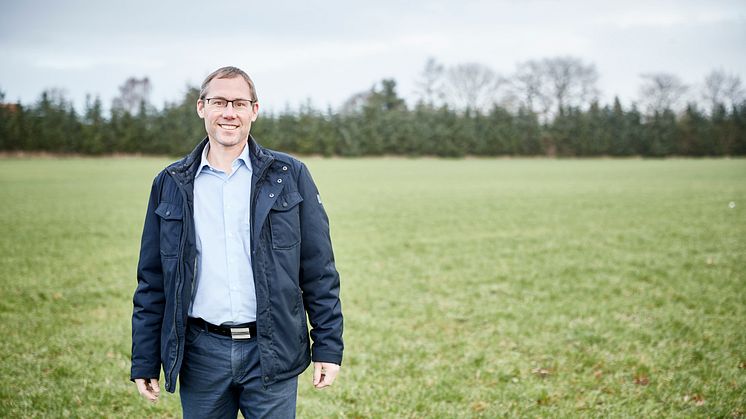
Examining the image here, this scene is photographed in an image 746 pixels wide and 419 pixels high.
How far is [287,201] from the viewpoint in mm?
2115

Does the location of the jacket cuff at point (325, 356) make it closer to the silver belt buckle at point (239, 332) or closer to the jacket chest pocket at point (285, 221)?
the silver belt buckle at point (239, 332)

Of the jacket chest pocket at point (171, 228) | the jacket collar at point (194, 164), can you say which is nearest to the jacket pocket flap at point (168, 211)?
the jacket chest pocket at point (171, 228)

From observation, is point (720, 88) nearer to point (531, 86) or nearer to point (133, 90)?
point (531, 86)

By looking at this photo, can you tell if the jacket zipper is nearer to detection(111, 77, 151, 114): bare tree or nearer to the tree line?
the tree line

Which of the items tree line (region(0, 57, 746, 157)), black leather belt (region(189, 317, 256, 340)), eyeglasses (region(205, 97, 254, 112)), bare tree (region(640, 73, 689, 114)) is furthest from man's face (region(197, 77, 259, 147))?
bare tree (region(640, 73, 689, 114))

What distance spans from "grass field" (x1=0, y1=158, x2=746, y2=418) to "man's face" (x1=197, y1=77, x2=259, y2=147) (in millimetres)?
2418

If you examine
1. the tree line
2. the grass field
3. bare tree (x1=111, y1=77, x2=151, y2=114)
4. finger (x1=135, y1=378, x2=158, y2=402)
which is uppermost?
bare tree (x1=111, y1=77, x2=151, y2=114)

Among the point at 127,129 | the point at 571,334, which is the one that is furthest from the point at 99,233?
the point at 127,129

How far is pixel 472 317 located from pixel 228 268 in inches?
167

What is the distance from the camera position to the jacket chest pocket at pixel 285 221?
82.1 inches

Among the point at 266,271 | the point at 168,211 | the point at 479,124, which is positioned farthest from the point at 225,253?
the point at 479,124

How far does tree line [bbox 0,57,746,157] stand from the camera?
156 feet

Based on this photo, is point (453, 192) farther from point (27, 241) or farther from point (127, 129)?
point (127, 129)

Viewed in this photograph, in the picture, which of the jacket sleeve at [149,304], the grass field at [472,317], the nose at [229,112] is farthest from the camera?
the grass field at [472,317]
